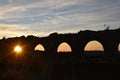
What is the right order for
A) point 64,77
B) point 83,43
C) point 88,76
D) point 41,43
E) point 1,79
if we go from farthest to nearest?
1. point 41,43
2. point 83,43
3. point 1,79
4. point 64,77
5. point 88,76

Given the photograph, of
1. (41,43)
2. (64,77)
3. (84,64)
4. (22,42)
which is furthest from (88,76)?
(22,42)

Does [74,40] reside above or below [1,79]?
above

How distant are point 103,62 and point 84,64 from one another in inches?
13.8

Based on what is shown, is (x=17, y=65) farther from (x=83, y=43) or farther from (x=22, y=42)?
(x=22, y=42)

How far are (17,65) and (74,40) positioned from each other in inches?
781

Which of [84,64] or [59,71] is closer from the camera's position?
[84,64]

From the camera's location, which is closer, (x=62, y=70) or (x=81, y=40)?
(x=62, y=70)

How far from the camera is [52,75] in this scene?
5.09 metres

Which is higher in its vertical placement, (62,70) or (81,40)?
(81,40)

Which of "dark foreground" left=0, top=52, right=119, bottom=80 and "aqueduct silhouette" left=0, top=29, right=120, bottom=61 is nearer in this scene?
"dark foreground" left=0, top=52, right=119, bottom=80

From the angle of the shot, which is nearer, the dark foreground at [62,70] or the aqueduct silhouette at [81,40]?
the dark foreground at [62,70]

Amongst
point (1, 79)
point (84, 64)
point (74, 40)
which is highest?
point (74, 40)

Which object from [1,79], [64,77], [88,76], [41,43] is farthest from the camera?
[41,43]

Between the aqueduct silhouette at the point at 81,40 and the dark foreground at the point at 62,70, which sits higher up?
the aqueduct silhouette at the point at 81,40
